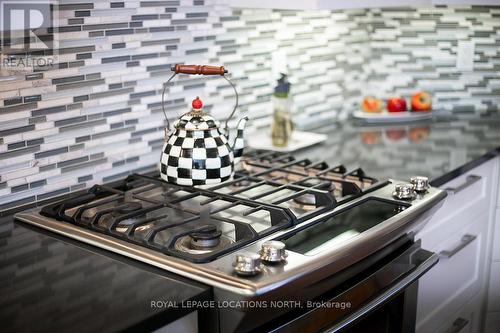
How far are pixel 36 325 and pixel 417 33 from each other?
2283 mm

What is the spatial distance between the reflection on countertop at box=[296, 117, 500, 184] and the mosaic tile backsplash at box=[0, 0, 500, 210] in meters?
0.21

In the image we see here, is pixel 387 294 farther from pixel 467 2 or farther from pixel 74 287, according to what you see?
pixel 467 2

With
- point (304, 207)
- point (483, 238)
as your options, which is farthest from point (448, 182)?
point (304, 207)

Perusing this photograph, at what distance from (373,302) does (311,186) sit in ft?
1.29

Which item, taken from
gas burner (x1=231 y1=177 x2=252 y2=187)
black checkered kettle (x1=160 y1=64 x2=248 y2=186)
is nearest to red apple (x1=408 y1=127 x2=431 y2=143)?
gas burner (x1=231 y1=177 x2=252 y2=187)

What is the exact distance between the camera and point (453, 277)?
A: 7.50 feet

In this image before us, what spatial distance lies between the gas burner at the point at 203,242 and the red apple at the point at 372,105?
5.04ft

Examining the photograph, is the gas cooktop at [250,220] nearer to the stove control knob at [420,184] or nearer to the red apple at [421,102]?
the stove control knob at [420,184]

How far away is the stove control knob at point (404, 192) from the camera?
1745mm

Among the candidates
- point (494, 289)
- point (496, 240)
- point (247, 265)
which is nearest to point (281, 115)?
point (496, 240)

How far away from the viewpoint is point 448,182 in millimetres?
2143

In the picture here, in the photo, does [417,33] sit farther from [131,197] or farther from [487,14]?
[131,197]

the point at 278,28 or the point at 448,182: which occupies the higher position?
the point at 278,28

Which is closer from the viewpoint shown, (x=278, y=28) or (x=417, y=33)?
(x=278, y=28)
